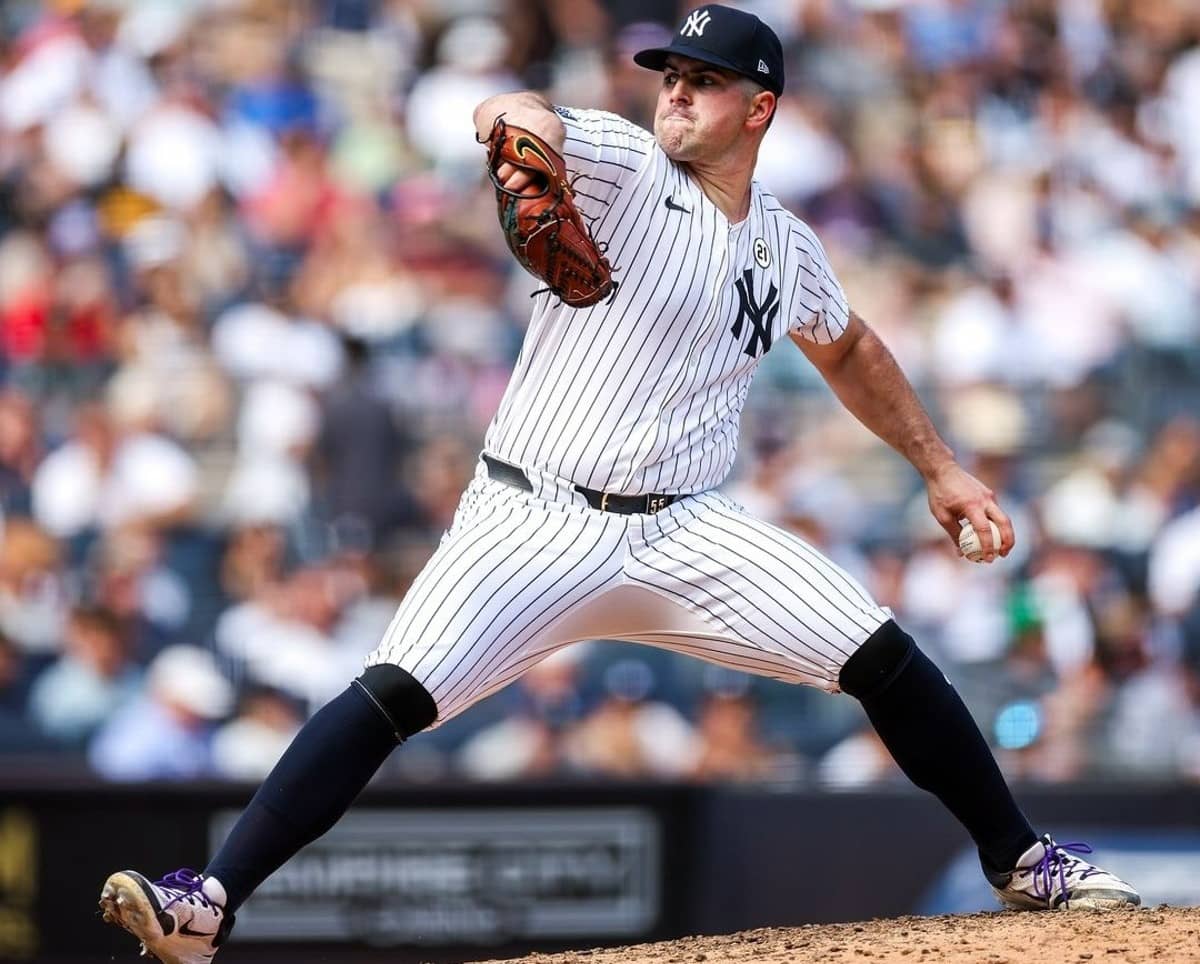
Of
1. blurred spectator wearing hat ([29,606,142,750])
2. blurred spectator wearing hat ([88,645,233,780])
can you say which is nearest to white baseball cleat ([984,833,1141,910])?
blurred spectator wearing hat ([88,645,233,780])

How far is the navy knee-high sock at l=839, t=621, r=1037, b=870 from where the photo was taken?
13.4ft

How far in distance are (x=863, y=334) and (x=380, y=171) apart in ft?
18.7

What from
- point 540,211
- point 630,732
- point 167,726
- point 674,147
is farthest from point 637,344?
point 167,726

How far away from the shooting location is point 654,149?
394 cm

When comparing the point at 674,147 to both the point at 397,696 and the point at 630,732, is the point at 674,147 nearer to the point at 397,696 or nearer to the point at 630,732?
the point at 397,696

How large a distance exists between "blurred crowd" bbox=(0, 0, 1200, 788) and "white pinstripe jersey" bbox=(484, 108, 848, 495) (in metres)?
3.40

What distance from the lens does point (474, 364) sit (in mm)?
8688

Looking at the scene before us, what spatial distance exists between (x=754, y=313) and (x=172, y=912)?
1702 mm

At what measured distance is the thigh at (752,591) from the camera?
3.97 meters

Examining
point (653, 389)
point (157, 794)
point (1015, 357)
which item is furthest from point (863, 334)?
point (1015, 357)

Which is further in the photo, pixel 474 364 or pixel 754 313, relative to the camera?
pixel 474 364

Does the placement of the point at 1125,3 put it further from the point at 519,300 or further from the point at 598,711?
the point at 598,711

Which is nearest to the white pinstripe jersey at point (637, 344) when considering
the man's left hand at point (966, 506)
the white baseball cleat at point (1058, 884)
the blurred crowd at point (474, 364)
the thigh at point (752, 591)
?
the thigh at point (752, 591)

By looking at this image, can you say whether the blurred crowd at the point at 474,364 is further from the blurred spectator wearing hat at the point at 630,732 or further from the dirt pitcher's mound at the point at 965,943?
the dirt pitcher's mound at the point at 965,943
